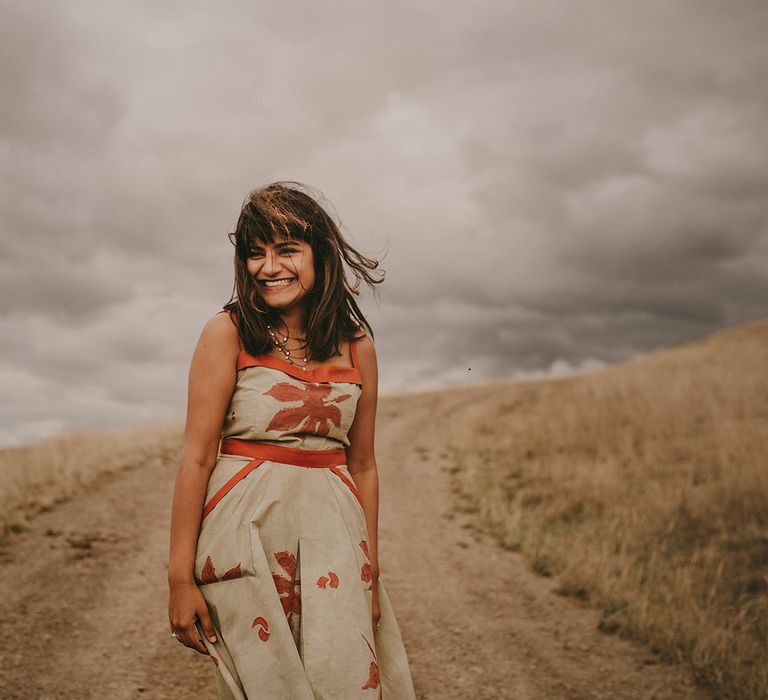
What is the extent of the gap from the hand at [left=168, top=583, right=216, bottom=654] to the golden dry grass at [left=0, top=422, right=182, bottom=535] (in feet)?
20.0

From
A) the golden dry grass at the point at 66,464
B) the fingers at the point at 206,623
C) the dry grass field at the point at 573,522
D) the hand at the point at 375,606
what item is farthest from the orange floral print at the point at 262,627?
the golden dry grass at the point at 66,464

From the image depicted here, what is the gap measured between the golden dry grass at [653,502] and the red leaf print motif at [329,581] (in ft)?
13.1

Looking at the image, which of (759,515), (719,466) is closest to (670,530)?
(759,515)

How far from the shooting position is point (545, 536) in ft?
26.8

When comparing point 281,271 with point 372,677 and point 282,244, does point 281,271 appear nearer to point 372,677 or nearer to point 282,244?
point 282,244

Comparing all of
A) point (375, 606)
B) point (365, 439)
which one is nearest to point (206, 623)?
point (375, 606)

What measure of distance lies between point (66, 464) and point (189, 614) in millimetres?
9065

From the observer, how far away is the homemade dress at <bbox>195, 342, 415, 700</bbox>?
1.98m

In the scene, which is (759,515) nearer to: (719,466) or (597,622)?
(719,466)

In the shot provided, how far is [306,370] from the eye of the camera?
7.79ft

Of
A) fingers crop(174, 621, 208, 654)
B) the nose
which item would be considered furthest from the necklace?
fingers crop(174, 621, 208, 654)

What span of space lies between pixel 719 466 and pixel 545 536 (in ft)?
11.8

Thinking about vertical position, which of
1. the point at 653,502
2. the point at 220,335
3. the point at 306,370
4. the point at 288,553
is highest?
the point at 220,335

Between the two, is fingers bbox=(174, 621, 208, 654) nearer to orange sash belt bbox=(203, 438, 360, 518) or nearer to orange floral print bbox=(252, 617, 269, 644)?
orange floral print bbox=(252, 617, 269, 644)
